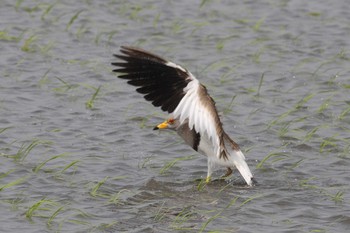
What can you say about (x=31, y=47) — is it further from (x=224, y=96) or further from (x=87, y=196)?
(x=87, y=196)

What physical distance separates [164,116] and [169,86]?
2.44 metres

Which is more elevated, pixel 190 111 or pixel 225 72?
pixel 190 111

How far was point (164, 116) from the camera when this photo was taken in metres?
10.9

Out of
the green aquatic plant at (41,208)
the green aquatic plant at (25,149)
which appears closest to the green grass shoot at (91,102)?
the green aquatic plant at (25,149)

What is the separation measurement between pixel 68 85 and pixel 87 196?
10.1ft

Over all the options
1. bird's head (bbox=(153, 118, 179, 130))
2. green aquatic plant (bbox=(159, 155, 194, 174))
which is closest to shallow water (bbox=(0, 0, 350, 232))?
green aquatic plant (bbox=(159, 155, 194, 174))

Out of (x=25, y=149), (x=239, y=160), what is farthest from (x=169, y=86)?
(x=25, y=149)

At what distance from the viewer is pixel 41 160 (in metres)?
9.38

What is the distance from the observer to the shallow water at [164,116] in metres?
8.28

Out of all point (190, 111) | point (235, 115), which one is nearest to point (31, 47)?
point (235, 115)

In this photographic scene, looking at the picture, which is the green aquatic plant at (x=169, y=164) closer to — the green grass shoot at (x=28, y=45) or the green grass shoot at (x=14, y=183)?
the green grass shoot at (x=14, y=183)

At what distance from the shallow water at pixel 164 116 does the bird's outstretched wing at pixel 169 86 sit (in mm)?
822

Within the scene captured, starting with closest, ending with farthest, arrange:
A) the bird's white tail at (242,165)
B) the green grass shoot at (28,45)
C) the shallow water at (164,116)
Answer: the shallow water at (164,116) → the bird's white tail at (242,165) → the green grass shoot at (28,45)

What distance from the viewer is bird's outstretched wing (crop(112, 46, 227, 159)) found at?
830cm
